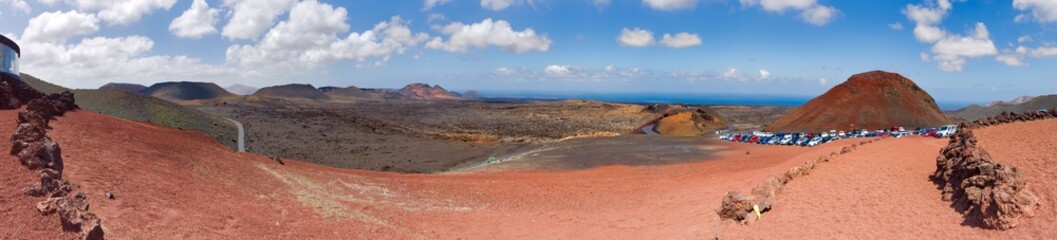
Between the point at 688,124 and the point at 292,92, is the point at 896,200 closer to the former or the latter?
the point at 688,124

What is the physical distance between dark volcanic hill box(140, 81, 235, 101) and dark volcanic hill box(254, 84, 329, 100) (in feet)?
58.5

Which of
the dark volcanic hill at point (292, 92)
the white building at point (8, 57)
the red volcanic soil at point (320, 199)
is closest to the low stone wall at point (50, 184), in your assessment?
the red volcanic soil at point (320, 199)

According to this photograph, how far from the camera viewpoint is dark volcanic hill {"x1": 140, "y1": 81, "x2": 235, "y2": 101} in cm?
14438

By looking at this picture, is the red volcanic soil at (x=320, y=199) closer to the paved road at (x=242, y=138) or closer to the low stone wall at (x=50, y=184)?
the low stone wall at (x=50, y=184)

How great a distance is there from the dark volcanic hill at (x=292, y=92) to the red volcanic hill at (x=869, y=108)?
155 m

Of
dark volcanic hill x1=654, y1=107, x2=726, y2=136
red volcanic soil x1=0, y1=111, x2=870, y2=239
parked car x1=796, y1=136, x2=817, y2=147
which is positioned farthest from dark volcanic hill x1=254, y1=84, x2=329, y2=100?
red volcanic soil x1=0, y1=111, x2=870, y2=239

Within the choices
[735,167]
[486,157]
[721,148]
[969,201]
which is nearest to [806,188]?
[969,201]

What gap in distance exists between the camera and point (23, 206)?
28.2 ft

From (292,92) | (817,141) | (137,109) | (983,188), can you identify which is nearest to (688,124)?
(817,141)

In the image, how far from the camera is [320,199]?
53.5 ft

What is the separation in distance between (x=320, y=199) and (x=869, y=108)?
4813 centimetres

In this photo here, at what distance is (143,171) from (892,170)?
1804 centimetres

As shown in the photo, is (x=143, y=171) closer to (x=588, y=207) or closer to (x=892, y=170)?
(x=588, y=207)

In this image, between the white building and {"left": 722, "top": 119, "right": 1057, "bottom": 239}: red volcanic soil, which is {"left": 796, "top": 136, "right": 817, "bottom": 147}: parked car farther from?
the white building
